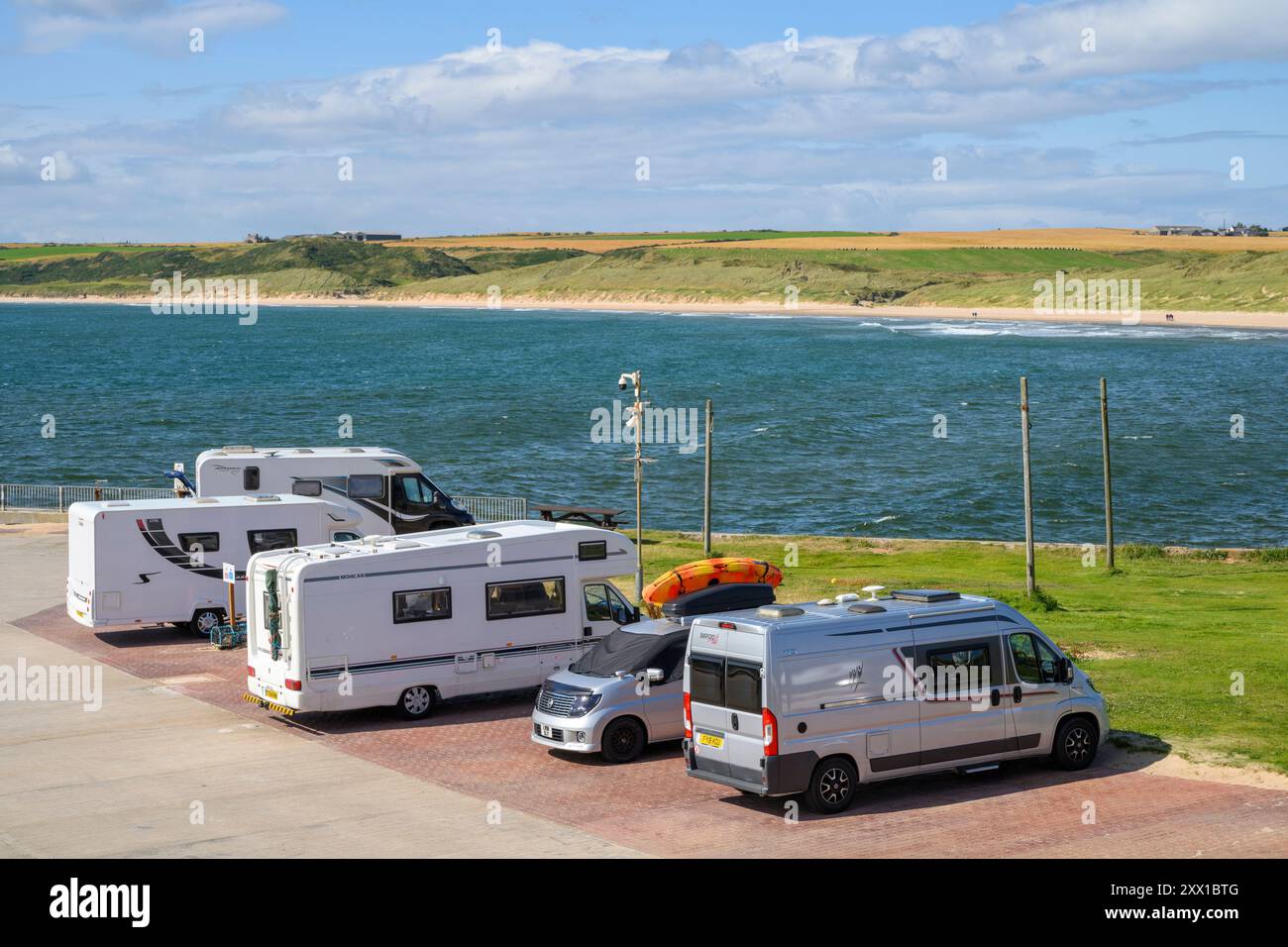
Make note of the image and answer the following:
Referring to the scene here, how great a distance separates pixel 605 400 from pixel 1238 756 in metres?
89.4

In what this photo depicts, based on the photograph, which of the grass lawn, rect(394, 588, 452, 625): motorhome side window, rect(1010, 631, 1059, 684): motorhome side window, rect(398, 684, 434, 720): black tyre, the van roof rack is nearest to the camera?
the van roof rack

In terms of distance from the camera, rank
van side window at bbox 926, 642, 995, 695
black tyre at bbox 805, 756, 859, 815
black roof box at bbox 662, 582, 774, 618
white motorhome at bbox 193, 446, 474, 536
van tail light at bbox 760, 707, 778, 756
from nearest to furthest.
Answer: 1. van tail light at bbox 760, 707, 778, 756
2. black tyre at bbox 805, 756, 859, 815
3. van side window at bbox 926, 642, 995, 695
4. black roof box at bbox 662, 582, 774, 618
5. white motorhome at bbox 193, 446, 474, 536

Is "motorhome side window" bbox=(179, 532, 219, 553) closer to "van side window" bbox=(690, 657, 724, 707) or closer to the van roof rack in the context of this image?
"van side window" bbox=(690, 657, 724, 707)

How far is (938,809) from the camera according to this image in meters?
17.4

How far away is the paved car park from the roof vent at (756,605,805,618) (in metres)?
2.33

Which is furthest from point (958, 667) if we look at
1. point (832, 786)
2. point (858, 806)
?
point (832, 786)

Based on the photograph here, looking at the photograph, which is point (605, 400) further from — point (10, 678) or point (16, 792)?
point (16, 792)

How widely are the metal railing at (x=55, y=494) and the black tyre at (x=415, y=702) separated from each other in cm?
2416

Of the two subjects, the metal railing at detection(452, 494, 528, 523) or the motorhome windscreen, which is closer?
the motorhome windscreen

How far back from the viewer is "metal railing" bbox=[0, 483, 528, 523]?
4341cm

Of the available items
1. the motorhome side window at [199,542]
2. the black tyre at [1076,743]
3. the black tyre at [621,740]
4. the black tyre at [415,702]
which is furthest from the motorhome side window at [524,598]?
the motorhome side window at [199,542]

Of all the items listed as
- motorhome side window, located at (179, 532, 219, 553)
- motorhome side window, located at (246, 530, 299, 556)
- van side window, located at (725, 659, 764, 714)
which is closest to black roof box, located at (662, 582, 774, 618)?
van side window, located at (725, 659, 764, 714)

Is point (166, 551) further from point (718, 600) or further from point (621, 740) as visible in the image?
point (621, 740)
